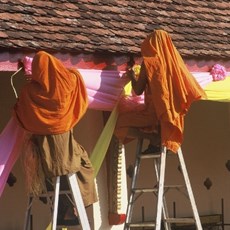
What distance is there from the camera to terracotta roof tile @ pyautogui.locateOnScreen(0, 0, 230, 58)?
8.83 m

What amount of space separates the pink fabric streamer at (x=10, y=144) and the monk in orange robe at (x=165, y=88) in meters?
1.23

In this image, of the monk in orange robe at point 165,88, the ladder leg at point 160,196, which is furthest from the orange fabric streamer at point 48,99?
the ladder leg at point 160,196

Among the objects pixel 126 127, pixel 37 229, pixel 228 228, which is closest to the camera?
pixel 126 127

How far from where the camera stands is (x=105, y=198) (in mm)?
9758

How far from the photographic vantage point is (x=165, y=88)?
28.3 feet

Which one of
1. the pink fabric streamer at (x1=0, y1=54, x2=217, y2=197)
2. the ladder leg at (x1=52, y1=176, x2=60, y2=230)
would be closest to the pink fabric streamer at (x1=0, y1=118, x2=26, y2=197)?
the pink fabric streamer at (x1=0, y1=54, x2=217, y2=197)

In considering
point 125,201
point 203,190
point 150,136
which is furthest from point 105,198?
point 203,190

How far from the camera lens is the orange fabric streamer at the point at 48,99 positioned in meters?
8.02

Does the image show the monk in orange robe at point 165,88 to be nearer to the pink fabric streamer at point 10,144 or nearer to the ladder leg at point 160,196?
the ladder leg at point 160,196

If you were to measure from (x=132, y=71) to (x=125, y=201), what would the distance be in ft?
4.99

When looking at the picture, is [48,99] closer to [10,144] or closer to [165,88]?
[10,144]

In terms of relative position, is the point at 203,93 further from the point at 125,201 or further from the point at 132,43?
the point at 125,201

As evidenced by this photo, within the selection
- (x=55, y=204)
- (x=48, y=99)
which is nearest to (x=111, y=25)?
(x=48, y=99)

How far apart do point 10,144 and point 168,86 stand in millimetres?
1573
